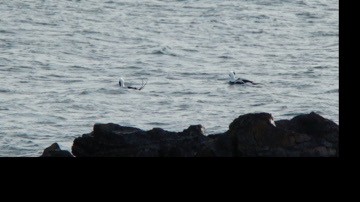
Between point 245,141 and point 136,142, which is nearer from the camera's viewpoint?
point 245,141

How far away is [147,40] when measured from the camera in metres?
40.3

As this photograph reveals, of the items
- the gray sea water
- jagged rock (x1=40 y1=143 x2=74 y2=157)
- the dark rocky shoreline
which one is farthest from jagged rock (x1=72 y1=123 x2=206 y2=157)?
the gray sea water

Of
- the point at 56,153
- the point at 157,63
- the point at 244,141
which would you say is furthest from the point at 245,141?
the point at 157,63

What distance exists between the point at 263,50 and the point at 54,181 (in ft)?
114

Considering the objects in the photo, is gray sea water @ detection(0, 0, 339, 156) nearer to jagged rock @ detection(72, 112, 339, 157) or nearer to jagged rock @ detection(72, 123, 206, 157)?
jagged rock @ detection(72, 123, 206, 157)

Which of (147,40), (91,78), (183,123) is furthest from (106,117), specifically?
(147,40)

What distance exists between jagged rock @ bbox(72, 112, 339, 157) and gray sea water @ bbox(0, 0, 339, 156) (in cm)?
668

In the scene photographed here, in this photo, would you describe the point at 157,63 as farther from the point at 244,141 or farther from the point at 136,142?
the point at 244,141

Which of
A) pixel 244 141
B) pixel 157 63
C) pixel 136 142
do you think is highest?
pixel 244 141

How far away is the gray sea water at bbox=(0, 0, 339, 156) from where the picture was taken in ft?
67.6

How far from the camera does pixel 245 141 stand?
7316mm

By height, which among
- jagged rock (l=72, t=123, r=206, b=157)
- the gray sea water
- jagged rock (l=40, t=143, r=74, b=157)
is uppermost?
jagged rock (l=40, t=143, r=74, b=157)

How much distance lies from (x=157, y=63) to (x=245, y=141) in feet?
84.2

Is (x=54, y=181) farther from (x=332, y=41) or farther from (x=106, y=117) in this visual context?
(x=332, y=41)
